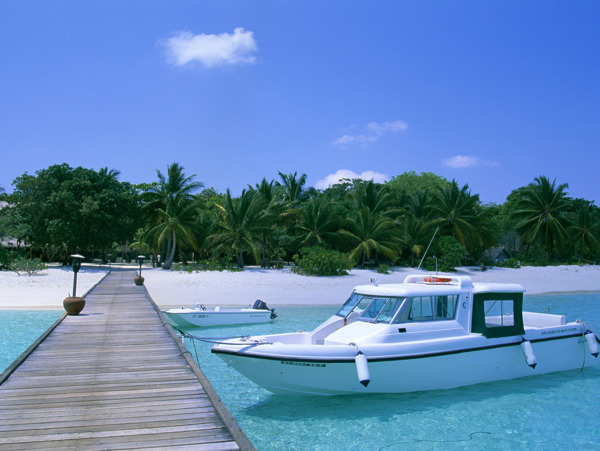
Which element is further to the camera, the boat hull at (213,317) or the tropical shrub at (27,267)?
the tropical shrub at (27,267)

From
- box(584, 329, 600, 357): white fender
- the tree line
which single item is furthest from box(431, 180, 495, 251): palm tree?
box(584, 329, 600, 357): white fender

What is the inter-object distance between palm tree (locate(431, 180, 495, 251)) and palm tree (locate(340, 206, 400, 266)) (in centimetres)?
548

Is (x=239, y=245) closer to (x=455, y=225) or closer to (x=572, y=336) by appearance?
(x=455, y=225)

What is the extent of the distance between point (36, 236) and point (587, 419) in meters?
34.0

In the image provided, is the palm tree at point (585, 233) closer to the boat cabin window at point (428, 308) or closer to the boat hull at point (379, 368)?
the boat hull at point (379, 368)

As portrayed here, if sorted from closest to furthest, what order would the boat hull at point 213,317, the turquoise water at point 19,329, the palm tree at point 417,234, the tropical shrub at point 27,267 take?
1. the turquoise water at point 19,329
2. the boat hull at point 213,317
3. the tropical shrub at point 27,267
4. the palm tree at point 417,234

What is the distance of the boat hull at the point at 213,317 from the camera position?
53.6ft

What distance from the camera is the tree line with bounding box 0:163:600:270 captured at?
3362 cm

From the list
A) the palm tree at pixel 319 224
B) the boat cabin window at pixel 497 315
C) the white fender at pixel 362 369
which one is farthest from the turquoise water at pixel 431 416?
the palm tree at pixel 319 224

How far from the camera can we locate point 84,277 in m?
27.0

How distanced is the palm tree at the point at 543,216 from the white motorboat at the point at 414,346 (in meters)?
37.8

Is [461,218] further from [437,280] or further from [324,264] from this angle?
[437,280]

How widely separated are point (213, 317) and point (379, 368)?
9.33 m

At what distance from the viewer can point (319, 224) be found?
121 ft
